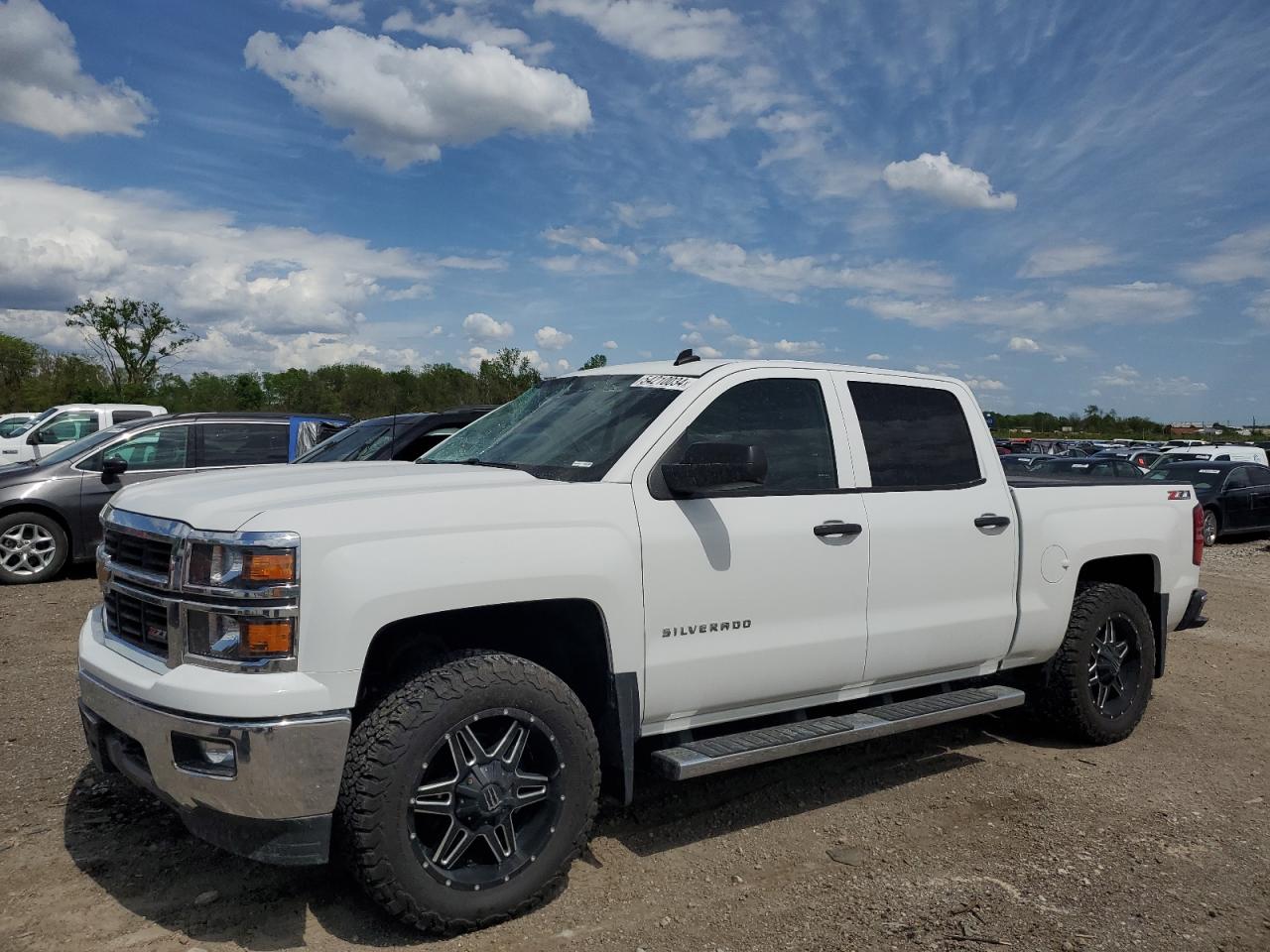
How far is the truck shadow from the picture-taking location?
333 centimetres

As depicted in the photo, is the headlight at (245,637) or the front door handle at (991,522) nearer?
the headlight at (245,637)

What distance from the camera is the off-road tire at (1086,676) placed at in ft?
16.9

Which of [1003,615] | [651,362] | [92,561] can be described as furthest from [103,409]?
[1003,615]

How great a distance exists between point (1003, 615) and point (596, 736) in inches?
87.0

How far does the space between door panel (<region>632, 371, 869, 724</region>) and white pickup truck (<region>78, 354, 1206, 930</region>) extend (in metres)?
0.01

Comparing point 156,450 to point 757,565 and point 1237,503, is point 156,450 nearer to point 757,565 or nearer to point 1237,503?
point 757,565

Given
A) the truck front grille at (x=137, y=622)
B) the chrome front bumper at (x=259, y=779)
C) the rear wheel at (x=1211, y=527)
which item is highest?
the truck front grille at (x=137, y=622)

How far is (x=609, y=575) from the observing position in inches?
137

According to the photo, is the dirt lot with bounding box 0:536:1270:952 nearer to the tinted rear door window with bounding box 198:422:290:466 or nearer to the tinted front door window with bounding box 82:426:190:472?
the tinted front door window with bounding box 82:426:190:472

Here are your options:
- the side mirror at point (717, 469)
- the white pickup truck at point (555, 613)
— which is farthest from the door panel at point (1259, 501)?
the side mirror at point (717, 469)

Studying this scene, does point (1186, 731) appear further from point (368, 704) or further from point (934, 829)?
point (368, 704)

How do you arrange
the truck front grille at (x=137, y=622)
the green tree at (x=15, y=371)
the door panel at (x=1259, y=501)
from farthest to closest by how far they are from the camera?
1. the green tree at (x=15, y=371)
2. the door panel at (x=1259, y=501)
3. the truck front grille at (x=137, y=622)

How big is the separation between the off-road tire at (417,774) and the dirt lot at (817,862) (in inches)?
6.3

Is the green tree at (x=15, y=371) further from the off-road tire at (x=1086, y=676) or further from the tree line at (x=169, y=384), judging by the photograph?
the off-road tire at (x=1086, y=676)
